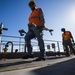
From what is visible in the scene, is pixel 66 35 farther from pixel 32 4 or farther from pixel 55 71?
pixel 55 71

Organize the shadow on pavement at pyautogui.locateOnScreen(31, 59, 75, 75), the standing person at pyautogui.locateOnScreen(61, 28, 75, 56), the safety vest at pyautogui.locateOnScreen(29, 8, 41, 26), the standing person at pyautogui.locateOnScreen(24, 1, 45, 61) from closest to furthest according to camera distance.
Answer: the shadow on pavement at pyautogui.locateOnScreen(31, 59, 75, 75) < the standing person at pyautogui.locateOnScreen(24, 1, 45, 61) < the safety vest at pyautogui.locateOnScreen(29, 8, 41, 26) < the standing person at pyautogui.locateOnScreen(61, 28, 75, 56)

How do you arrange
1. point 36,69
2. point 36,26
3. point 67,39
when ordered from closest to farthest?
point 36,69 → point 36,26 → point 67,39

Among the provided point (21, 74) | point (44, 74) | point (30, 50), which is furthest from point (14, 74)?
point (30, 50)

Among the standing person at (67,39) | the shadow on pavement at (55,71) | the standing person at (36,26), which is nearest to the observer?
the shadow on pavement at (55,71)

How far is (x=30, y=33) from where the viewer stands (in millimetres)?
5152

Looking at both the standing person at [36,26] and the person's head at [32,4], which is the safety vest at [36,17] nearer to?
the standing person at [36,26]

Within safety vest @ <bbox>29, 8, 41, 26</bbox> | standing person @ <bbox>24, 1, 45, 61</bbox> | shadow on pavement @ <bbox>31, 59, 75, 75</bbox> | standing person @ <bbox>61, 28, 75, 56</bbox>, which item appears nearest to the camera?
shadow on pavement @ <bbox>31, 59, 75, 75</bbox>

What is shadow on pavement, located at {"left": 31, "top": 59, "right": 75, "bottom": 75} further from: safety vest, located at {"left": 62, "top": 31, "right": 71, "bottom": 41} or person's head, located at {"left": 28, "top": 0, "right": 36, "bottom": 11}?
safety vest, located at {"left": 62, "top": 31, "right": 71, "bottom": 41}

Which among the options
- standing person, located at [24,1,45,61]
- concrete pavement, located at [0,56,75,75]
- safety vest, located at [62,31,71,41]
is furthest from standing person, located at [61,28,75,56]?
concrete pavement, located at [0,56,75,75]

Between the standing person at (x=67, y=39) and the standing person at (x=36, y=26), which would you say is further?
the standing person at (x=67, y=39)

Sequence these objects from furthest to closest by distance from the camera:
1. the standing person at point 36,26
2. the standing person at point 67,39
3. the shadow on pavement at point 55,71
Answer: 1. the standing person at point 67,39
2. the standing person at point 36,26
3. the shadow on pavement at point 55,71

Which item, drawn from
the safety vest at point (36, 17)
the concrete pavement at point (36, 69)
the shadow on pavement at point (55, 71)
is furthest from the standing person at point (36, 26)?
the shadow on pavement at point (55, 71)

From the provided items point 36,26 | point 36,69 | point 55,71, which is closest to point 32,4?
point 36,26

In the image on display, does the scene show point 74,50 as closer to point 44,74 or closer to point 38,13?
point 38,13
